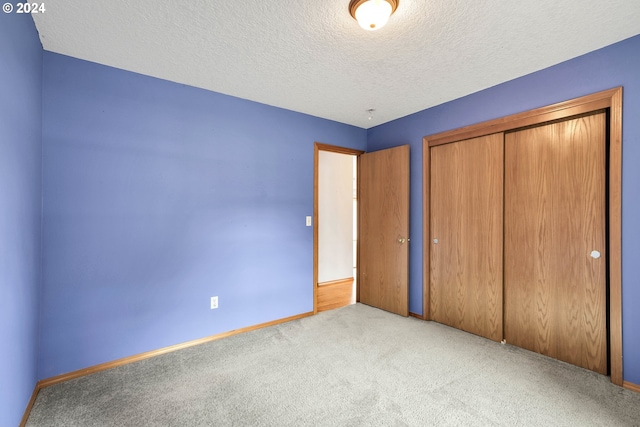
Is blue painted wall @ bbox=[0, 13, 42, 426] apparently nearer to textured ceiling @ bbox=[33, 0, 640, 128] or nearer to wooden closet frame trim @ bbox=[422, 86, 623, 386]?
textured ceiling @ bbox=[33, 0, 640, 128]

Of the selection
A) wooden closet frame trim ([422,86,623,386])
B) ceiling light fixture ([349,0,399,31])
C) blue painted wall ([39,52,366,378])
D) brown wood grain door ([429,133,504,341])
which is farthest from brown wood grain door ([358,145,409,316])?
ceiling light fixture ([349,0,399,31])

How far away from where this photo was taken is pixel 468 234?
2926 millimetres

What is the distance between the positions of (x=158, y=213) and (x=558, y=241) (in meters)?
3.35

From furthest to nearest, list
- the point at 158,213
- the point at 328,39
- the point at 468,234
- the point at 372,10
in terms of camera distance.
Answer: the point at 468,234
the point at 158,213
the point at 328,39
the point at 372,10

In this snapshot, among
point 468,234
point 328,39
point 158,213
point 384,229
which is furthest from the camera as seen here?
point 384,229

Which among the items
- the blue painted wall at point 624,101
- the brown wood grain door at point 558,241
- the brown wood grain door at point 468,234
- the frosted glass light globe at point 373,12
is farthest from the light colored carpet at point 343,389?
the frosted glass light globe at point 373,12

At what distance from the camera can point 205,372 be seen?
86.3 inches

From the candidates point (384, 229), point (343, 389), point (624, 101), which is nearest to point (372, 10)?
point (624, 101)

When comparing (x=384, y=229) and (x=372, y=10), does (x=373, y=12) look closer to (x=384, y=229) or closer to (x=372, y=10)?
(x=372, y=10)

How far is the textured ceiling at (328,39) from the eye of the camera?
5.44 feet

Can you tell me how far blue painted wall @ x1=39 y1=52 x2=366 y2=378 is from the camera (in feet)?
6.95

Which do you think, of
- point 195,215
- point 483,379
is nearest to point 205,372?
point 195,215

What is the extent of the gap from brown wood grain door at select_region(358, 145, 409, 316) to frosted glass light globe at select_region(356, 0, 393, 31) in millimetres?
1892

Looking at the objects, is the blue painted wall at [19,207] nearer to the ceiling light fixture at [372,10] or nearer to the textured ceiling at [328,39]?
the textured ceiling at [328,39]
